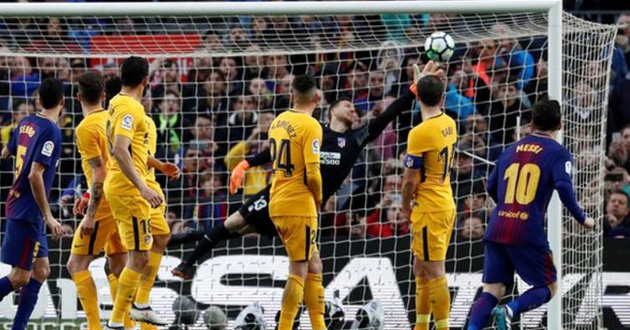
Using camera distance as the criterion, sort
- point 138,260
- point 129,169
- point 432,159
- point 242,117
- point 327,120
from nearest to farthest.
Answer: point 129,169 < point 138,260 < point 432,159 < point 327,120 < point 242,117

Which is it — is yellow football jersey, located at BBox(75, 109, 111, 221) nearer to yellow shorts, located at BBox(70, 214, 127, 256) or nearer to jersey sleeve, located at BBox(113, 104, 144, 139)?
yellow shorts, located at BBox(70, 214, 127, 256)

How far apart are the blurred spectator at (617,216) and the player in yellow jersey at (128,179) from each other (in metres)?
5.51

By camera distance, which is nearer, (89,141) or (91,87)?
(89,141)

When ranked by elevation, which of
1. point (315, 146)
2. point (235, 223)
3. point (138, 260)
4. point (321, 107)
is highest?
point (321, 107)

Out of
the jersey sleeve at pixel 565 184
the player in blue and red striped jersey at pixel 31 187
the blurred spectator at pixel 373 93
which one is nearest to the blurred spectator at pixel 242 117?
the blurred spectator at pixel 373 93

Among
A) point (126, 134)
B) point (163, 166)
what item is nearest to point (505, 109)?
point (163, 166)

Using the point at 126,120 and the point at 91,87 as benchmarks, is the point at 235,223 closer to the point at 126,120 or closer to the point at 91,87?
the point at 91,87

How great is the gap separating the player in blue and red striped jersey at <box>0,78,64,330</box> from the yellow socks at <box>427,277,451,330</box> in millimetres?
3041

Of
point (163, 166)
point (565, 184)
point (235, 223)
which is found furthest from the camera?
point (235, 223)

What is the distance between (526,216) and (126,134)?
122 inches

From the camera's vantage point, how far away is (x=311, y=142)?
1081cm

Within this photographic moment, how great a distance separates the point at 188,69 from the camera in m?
14.4

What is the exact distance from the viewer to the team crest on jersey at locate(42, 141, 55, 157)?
10930 mm

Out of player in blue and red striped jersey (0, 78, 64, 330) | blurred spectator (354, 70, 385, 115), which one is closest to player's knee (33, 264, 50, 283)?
player in blue and red striped jersey (0, 78, 64, 330)
